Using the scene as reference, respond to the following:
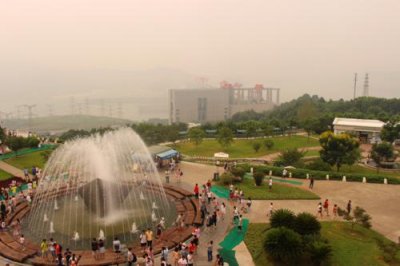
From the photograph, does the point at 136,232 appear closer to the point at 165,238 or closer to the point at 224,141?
the point at 165,238

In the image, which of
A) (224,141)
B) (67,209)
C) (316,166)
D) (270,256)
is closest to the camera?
(270,256)

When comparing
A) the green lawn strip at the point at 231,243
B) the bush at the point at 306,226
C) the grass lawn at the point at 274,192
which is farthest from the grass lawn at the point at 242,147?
the bush at the point at 306,226

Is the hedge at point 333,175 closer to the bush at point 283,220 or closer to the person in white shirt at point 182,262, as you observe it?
the bush at point 283,220

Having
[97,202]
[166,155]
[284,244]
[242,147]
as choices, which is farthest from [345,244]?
[242,147]

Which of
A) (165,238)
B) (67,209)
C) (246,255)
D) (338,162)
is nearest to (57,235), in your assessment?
(67,209)

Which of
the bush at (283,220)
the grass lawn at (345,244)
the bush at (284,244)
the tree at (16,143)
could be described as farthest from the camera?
the tree at (16,143)

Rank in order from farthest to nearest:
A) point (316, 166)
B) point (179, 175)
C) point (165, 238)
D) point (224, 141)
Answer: point (224, 141) → point (316, 166) → point (179, 175) → point (165, 238)
